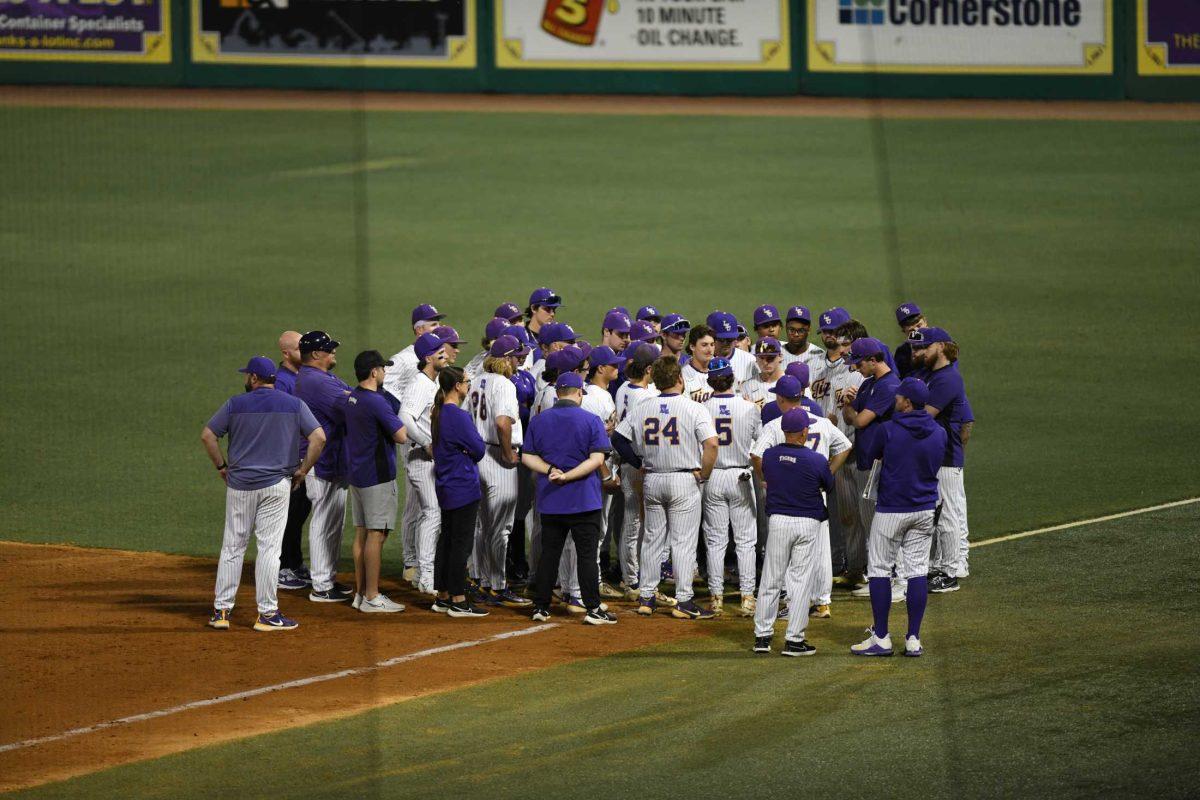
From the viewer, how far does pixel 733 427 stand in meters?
10.2

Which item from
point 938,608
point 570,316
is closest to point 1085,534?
point 938,608

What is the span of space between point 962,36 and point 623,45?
5886mm

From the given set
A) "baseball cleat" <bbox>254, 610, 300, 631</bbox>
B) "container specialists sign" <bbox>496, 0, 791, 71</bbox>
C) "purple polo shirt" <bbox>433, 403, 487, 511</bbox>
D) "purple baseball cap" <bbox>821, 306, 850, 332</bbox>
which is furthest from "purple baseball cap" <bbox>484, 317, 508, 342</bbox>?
"container specialists sign" <bbox>496, 0, 791, 71</bbox>

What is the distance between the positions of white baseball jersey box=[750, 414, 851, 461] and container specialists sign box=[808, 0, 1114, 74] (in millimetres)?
19433

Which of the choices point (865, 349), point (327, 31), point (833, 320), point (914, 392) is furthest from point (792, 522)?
point (327, 31)

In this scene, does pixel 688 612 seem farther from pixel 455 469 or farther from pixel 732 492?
pixel 455 469

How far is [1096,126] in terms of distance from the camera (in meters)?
29.0

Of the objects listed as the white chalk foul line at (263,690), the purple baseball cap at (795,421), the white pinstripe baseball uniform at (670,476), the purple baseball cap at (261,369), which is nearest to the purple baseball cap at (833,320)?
the white pinstripe baseball uniform at (670,476)

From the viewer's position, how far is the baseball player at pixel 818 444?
30.9 feet

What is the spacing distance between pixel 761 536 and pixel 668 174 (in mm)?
16377

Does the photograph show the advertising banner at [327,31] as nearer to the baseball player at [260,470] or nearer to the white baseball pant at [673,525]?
the baseball player at [260,470]

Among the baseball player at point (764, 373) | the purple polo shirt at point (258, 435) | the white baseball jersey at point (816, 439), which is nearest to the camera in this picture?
the white baseball jersey at point (816, 439)

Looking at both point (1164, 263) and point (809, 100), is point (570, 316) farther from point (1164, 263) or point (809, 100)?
point (809, 100)

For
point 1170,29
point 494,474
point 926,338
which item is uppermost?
point 1170,29
